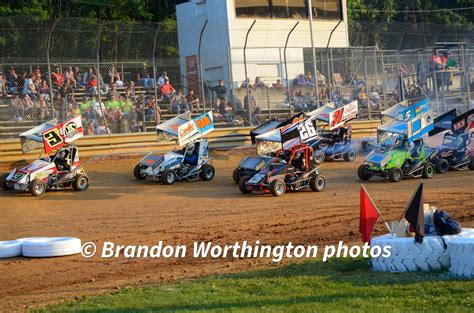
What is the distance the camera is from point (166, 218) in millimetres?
16594

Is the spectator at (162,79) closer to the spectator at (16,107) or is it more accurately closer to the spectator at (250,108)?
the spectator at (250,108)

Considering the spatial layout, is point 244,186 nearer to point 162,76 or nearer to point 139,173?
point 139,173

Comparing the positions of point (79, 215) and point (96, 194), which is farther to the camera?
point (96, 194)

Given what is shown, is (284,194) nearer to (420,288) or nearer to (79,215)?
(79,215)

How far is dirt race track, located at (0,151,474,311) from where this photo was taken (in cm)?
1088

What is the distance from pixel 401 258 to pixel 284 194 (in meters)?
10.5

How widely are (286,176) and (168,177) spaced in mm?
3405

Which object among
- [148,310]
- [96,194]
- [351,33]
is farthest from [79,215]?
[351,33]

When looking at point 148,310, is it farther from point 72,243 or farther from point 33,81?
point 33,81

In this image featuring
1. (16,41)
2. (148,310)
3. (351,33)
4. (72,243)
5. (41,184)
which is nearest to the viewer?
(148,310)

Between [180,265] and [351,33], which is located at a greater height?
[351,33]

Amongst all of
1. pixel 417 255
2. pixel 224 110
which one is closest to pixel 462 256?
pixel 417 255

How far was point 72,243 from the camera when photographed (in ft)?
41.9

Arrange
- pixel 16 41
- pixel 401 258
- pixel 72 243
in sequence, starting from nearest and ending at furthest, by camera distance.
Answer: pixel 401 258
pixel 72 243
pixel 16 41
